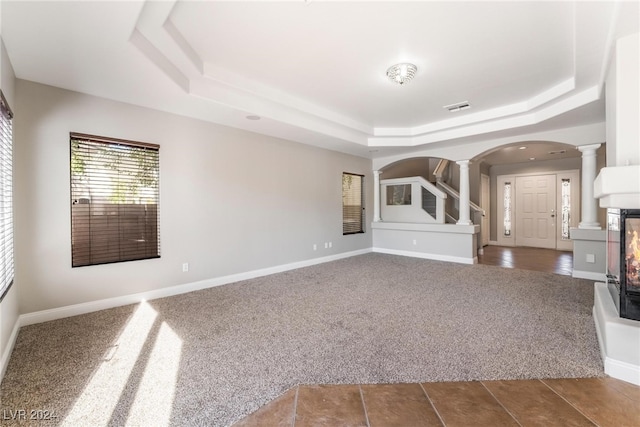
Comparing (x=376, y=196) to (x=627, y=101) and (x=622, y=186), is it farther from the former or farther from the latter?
(x=622, y=186)

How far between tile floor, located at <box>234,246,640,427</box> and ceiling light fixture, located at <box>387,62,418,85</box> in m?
3.01

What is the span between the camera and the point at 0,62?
86.4 inches

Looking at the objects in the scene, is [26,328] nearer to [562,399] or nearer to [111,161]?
[111,161]

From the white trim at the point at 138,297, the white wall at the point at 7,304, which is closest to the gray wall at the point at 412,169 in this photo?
the white trim at the point at 138,297

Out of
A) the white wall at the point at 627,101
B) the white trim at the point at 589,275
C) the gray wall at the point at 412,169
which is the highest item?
the gray wall at the point at 412,169

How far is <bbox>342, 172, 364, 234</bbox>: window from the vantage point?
676cm

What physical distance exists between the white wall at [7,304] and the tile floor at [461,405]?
2.09 metres

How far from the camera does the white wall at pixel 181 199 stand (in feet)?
9.63

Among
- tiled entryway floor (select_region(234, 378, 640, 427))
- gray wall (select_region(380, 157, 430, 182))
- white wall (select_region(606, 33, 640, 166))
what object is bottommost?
tiled entryway floor (select_region(234, 378, 640, 427))

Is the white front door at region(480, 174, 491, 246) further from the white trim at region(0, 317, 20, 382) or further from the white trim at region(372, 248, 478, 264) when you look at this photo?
the white trim at region(0, 317, 20, 382)

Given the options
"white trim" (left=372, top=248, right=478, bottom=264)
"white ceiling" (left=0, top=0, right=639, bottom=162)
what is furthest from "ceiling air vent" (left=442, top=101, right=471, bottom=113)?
"white trim" (left=372, top=248, right=478, bottom=264)

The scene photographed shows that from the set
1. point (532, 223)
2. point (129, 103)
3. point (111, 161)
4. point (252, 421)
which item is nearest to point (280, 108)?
point (129, 103)

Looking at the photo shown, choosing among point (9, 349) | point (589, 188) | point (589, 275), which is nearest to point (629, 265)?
point (589, 275)

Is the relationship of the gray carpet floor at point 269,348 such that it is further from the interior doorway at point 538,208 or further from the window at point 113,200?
the interior doorway at point 538,208
